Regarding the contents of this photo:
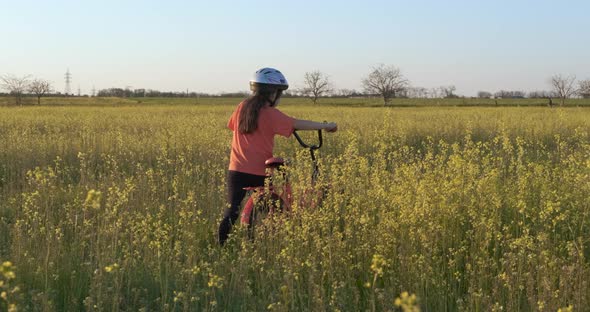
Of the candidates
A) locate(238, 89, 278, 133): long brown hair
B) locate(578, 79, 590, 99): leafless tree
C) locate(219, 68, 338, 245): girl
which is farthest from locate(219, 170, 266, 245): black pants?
locate(578, 79, 590, 99): leafless tree

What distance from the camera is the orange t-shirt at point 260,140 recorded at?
4.53m

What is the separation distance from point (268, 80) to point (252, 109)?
0.29m

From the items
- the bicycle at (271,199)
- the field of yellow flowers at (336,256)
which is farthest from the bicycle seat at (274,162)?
the field of yellow flowers at (336,256)

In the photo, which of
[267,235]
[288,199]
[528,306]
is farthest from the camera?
[288,199]

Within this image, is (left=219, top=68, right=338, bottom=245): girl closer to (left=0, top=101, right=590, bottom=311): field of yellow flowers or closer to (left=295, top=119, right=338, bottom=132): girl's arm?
(left=295, top=119, right=338, bottom=132): girl's arm

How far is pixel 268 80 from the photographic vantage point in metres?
4.50

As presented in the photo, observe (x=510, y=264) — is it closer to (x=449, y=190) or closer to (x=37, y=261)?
(x=449, y=190)

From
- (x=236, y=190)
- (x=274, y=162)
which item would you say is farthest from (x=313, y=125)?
(x=236, y=190)

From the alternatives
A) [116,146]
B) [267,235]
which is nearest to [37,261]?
[267,235]

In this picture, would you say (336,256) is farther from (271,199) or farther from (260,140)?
(260,140)

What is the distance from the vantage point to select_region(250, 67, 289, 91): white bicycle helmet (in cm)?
451

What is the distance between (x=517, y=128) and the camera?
15.5 meters

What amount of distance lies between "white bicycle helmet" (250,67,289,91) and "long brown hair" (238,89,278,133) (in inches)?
1.8

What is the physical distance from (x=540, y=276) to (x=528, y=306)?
0.24 metres
